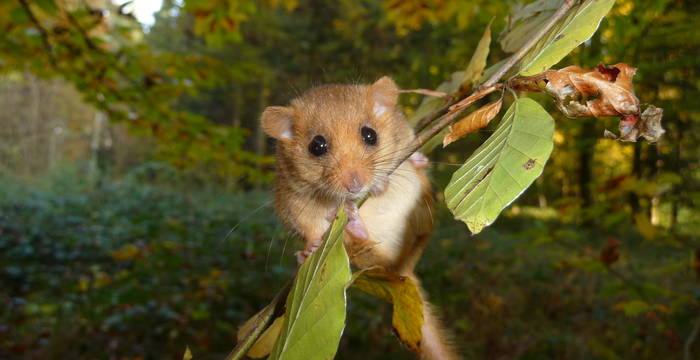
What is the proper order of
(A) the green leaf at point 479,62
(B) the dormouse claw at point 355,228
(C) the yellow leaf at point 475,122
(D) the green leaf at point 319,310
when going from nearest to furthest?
(D) the green leaf at point 319,310
(C) the yellow leaf at point 475,122
(A) the green leaf at point 479,62
(B) the dormouse claw at point 355,228

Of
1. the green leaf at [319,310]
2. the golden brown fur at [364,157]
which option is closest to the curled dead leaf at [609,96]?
the green leaf at [319,310]

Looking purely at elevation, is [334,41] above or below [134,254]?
above

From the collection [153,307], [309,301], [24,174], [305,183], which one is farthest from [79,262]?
[24,174]

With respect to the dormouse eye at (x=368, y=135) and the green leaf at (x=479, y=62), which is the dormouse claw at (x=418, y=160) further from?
the green leaf at (x=479, y=62)

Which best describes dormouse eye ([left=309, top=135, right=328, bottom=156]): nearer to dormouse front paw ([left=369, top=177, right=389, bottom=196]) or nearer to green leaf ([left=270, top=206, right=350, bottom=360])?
dormouse front paw ([left=369, top=177, right=389, bottom=196])

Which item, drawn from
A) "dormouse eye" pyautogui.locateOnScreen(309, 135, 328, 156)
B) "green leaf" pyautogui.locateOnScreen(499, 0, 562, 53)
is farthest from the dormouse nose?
"green leaf" pyautogui.locateOnScreen(499, 0, 562, 53)

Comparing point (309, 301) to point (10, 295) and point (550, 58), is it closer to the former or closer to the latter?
point (550, 58)
